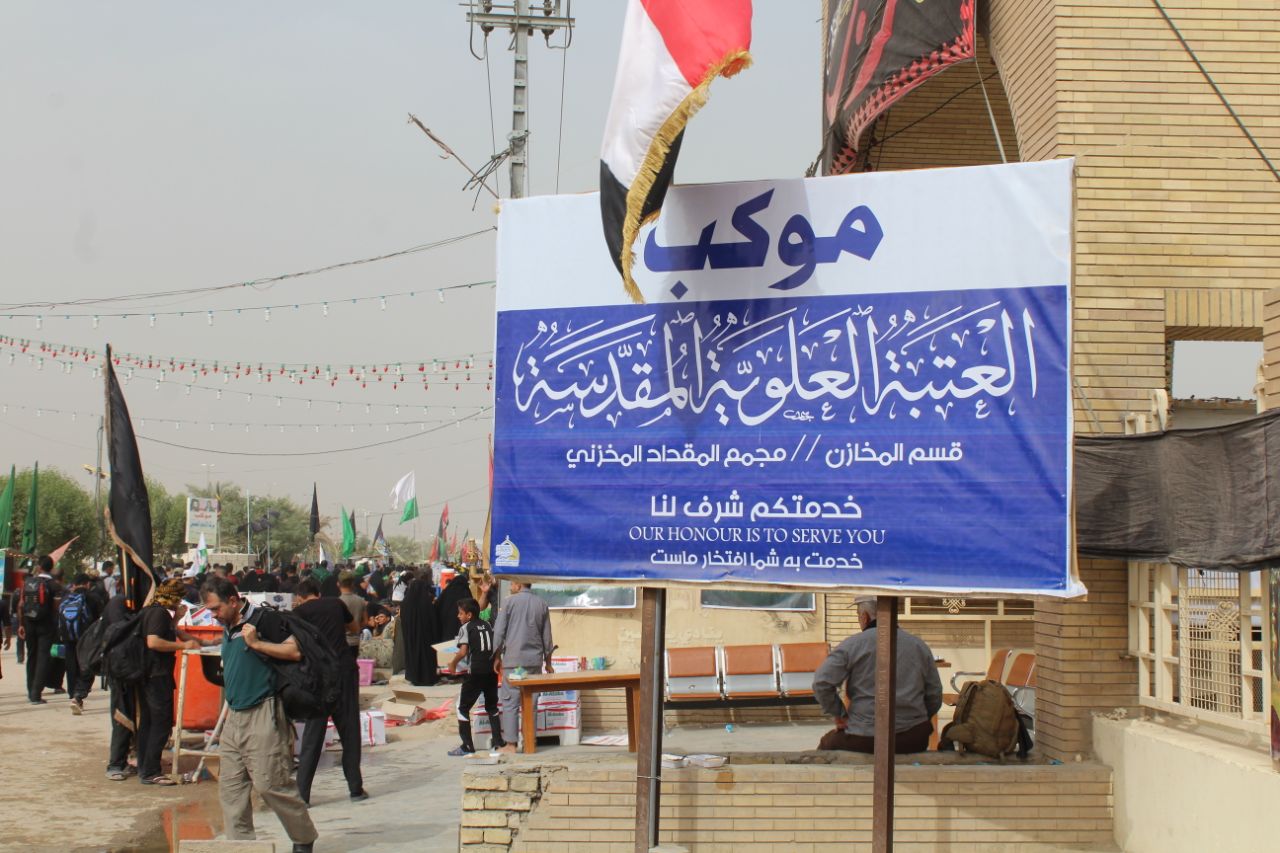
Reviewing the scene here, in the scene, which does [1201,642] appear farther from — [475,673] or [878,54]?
[475,673]

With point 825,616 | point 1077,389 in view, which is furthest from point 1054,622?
point 825,616

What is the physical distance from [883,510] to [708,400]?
100 centimetres

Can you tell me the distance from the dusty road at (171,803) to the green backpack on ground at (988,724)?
3229 millimetres

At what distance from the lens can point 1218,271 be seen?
787 centimetres

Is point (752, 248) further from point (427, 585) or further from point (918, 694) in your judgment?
point (427, 585)

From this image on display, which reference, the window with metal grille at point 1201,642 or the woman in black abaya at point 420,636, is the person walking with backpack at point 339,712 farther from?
the woman in black abaya at point 420,636

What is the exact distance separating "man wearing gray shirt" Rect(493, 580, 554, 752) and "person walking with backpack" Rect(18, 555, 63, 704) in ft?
28.3

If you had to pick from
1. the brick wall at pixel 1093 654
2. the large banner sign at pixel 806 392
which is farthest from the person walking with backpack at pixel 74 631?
the brick wall at pixel 1093 654

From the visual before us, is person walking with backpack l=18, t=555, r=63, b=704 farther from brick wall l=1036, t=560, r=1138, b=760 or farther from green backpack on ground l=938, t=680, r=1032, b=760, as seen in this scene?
brick wall l=1036, t=560, r=1138, b=760

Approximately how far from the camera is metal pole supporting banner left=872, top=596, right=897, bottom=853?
5.96 m

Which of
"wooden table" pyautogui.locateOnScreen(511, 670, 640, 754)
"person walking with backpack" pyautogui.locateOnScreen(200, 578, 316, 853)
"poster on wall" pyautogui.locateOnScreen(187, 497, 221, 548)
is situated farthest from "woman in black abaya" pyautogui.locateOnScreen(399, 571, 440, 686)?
"poster on wall" pyautogui.locateOnScreen(187, 497, 221, 548)

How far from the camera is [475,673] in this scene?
38.8 feet

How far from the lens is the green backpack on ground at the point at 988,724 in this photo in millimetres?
7566

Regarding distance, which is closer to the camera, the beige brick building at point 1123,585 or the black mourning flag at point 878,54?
the beige brick building at point 1123,585
